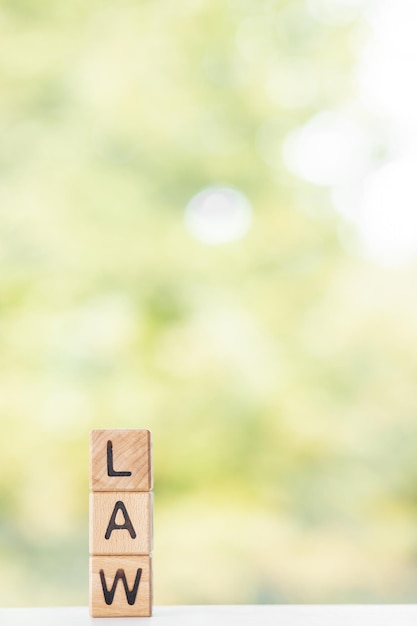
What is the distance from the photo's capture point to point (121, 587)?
1271 millimetres

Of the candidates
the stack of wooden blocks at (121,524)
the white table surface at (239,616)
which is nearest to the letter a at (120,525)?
the stack of wooden blocks at (121,524)

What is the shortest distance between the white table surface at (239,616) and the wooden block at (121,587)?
1 centimetres

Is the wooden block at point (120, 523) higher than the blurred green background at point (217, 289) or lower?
lower

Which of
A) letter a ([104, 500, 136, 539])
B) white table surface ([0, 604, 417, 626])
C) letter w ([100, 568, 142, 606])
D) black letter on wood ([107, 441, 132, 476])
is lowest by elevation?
white table surface ([0, 604, 417, 626])

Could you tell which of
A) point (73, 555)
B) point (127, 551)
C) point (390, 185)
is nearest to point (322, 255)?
point (390, 185)

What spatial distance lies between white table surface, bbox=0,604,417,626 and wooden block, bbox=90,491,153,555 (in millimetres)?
93

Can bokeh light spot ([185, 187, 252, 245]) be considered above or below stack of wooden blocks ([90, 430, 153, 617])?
above

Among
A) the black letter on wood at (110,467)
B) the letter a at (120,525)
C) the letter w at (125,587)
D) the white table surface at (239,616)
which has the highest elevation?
the black letter on wood at (110,467)

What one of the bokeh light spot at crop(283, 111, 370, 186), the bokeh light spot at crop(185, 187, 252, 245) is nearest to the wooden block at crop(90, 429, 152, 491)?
the bokeh light spot at crop(185, 187, 252, 245)

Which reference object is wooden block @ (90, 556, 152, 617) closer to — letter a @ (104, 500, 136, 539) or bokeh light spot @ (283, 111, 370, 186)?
letter a @ (104, 500, 136, 539)

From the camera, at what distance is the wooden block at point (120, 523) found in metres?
1.27

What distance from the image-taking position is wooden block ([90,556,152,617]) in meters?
1.27

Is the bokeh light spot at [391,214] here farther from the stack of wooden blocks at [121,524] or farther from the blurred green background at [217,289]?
the stack of wooden blocks at [121,524]

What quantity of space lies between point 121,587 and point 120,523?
83 millimetres
